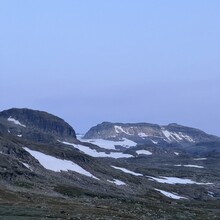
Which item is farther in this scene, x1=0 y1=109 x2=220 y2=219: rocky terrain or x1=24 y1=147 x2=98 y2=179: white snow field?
x1=24 y1=147 x2=98 y2=179: white snow field

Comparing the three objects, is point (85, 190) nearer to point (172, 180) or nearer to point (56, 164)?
point (56, 164)

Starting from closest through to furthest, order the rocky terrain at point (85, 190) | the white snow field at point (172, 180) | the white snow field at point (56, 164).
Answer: the rocky terrain at point (85, 190), the white snow field at point (56, 164), the white snow field at point (172, 180)

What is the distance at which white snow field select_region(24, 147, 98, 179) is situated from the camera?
131 meters

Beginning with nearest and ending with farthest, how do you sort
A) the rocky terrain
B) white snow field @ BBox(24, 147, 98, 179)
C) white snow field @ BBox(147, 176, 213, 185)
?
the rocky terrain < white snow field @ BBox(24, 147, 98, 179) < white snow field @ BBox(147, 176, 213, 185)

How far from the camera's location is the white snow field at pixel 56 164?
130812mm

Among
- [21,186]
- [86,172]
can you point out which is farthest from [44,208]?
[86,172]

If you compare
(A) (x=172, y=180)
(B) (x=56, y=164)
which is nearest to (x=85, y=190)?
(B) (x=56, y=164)

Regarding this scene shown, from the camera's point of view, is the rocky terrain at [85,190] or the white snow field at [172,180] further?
the white snow field at [172,180]

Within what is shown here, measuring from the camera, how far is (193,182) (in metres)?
173

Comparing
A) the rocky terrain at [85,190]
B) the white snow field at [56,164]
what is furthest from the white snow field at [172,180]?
the white snow field at [56,164]

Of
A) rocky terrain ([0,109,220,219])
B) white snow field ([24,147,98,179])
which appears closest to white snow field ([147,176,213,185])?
rocky terrain ([0,109,220,219])

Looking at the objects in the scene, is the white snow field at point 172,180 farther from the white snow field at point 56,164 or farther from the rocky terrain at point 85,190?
the white snow field at point 56,164

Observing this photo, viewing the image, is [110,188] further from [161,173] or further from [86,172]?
[161,173]

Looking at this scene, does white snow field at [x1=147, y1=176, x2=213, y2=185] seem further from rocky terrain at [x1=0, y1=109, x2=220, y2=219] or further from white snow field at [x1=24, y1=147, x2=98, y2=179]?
white snow field at [x1=24, y1=147, x2=98, y2=179]
